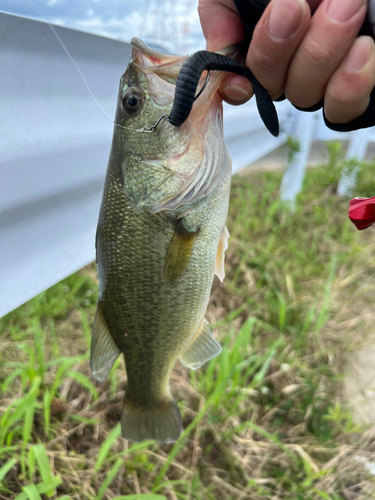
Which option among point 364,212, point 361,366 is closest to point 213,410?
point 361,366

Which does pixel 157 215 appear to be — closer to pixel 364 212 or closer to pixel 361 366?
pixel 364 212

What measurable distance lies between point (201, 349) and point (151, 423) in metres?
0.34

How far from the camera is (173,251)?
1088 millimetres

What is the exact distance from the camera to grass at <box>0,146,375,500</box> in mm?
1639

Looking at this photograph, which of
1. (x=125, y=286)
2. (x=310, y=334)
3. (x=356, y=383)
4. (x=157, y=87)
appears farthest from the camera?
(x=310, y=334)

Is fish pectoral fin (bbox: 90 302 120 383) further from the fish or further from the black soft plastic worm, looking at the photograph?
the black soft plastic worm

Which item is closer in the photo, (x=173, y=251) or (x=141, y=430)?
(x=173, y=251)

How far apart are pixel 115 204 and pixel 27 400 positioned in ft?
3.18

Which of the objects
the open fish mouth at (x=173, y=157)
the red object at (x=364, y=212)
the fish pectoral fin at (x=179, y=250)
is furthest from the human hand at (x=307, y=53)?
the fish pectoral fin at (x=179, y=250)

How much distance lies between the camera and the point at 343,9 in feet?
2.60

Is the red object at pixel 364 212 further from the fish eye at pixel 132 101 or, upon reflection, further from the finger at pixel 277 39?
the fish eye at pixel 132 101

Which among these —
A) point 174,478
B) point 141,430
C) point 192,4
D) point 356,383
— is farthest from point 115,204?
point 356,383

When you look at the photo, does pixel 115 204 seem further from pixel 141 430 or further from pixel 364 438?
pixel 364 438

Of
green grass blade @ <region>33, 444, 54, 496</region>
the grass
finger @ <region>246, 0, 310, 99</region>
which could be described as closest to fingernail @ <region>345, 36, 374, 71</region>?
finger @ <region>246, 0, 310, 99</region>
